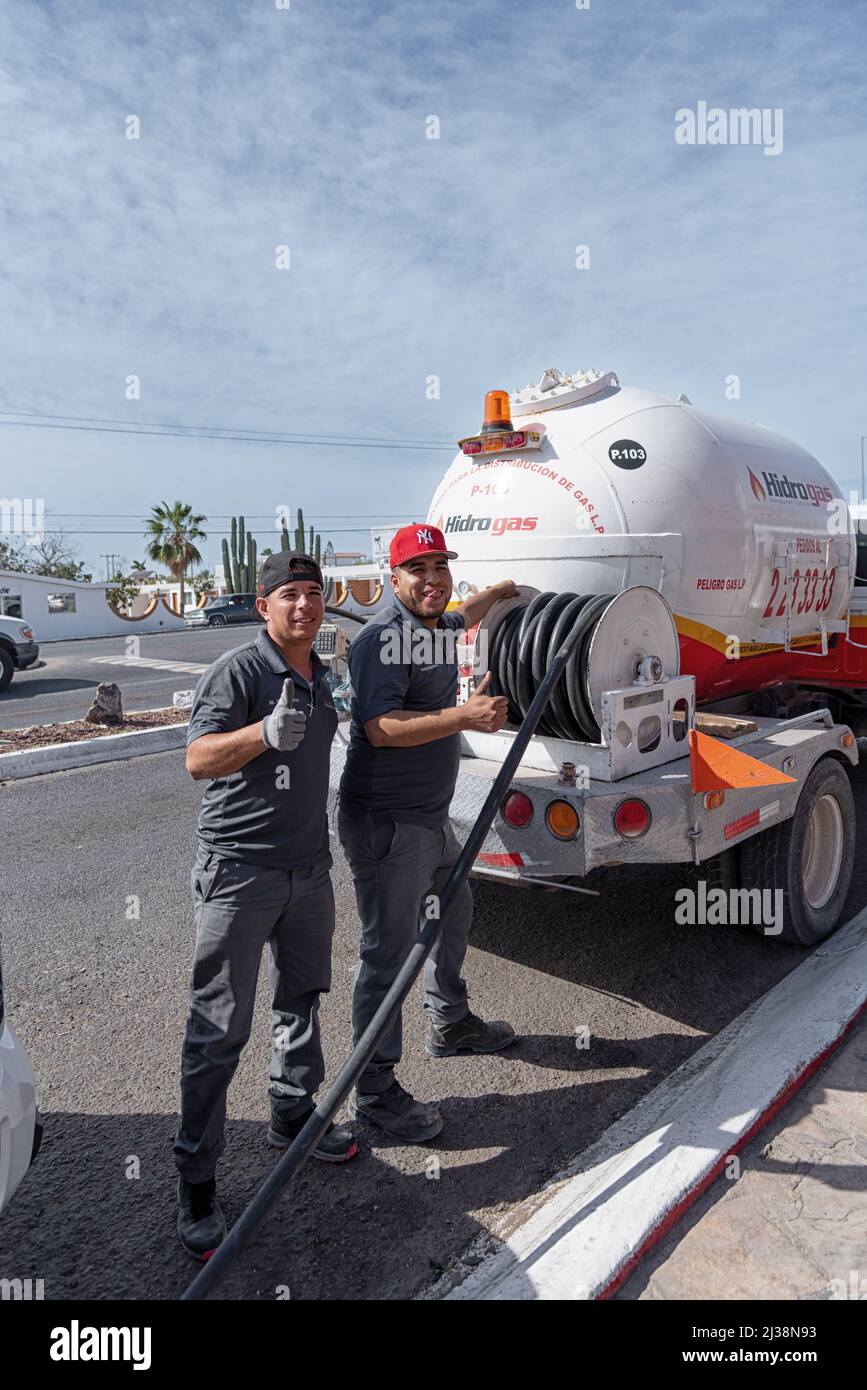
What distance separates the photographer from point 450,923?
3.79 metres

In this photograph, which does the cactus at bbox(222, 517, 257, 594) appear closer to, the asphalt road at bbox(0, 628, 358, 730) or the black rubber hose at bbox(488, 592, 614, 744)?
the asphalt road at bbox(0, 628, 358, 730)

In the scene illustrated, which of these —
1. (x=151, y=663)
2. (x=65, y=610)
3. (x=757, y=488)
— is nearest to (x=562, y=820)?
(x=757, y=488)

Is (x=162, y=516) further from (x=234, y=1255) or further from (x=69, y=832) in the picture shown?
(x=234, y=1255)

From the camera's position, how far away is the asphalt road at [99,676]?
45.9 ft

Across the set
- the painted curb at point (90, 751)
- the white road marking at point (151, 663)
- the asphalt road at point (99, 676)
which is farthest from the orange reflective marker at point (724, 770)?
the white road marking at point (151, 663)

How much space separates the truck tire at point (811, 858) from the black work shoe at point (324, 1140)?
242 cm

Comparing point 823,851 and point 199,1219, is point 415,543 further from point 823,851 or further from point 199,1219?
point 823,851

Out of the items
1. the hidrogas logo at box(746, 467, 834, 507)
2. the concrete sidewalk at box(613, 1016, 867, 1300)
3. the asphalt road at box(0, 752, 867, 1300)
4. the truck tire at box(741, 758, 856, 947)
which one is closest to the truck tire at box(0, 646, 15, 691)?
the asphalt road at box(0, 752, 867, 1300)

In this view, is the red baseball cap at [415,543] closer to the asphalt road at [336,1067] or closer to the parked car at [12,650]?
Result: the asphalt road at [336,1067]

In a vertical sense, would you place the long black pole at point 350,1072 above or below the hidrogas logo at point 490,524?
below

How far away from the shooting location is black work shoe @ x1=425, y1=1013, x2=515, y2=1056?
3.88m

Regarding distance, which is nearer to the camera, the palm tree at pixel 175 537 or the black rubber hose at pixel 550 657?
the black rubber hose at pixel 550 657

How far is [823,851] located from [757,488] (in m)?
2.04

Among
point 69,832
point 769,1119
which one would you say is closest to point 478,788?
point 769,1119
